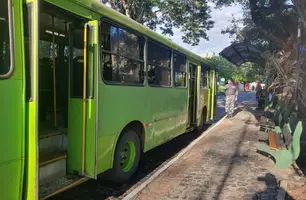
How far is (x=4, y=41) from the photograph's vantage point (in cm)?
292

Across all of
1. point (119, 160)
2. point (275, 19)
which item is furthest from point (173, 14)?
point (119, 160)

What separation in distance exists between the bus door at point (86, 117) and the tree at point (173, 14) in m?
11.3

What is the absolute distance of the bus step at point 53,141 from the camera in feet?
13.4

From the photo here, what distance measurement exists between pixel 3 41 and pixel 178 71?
533 cm

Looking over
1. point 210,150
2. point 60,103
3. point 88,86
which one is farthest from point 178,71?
point 88,86

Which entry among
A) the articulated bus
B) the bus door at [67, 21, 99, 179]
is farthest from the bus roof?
the bus door at [67, 21, 99, 179]

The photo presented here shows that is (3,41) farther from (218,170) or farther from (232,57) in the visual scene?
(232,57)

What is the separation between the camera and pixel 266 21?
14.3 m

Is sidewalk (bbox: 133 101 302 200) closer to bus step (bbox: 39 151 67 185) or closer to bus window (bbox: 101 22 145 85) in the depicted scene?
bus step (bbox: 39 151 67 185)

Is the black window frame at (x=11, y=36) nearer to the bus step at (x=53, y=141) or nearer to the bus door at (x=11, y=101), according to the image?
the bus door at (x=11, y=101)

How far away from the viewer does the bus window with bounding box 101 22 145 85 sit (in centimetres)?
444

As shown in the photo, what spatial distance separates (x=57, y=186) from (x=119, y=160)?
1309 mm

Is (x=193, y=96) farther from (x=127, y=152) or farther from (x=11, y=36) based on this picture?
(x=11, y=36)

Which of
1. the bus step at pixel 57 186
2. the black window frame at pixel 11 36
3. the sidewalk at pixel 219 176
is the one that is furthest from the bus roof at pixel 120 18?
the sidewalk at pixel 219 176
